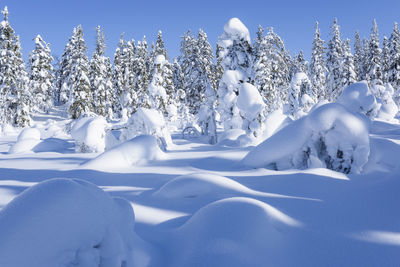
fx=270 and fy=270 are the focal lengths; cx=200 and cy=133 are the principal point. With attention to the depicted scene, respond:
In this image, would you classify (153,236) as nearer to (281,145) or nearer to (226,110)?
(281,145)

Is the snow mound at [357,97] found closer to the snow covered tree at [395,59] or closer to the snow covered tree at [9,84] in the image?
the snow covered tree at [9,84]

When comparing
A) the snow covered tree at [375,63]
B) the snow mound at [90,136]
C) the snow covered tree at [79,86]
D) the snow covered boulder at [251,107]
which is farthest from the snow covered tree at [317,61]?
the snow mound at [90,136]

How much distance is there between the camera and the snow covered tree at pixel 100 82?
3068cm

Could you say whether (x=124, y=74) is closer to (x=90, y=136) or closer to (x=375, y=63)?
(x=90, y=136)

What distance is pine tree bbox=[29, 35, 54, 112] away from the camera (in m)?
32.8

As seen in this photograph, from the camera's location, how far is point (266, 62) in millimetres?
28859

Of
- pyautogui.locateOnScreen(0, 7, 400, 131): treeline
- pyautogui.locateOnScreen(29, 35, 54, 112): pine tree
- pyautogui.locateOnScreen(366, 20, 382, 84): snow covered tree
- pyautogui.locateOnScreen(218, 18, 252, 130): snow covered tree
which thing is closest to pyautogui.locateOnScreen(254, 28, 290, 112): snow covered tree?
pyautogui.locateOnScreen(0, 7, 400, 131): treeline

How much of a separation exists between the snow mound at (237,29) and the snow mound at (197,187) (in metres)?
10.9

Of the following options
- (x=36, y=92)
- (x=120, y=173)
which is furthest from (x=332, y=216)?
(x=36, y=92)

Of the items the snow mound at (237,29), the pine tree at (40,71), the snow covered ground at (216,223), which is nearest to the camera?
the snow covered ground at (216,223)

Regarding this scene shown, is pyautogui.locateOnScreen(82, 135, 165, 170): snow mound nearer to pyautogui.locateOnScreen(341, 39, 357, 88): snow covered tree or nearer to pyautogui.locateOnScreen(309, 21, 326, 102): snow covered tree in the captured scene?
pyautogui.locateOnScreen(341, 39, 357, 88): snow covered tree

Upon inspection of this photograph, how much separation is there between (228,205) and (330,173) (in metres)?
2.95

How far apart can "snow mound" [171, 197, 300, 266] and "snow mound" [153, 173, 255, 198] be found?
1076 mm

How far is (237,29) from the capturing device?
43.1 ft
